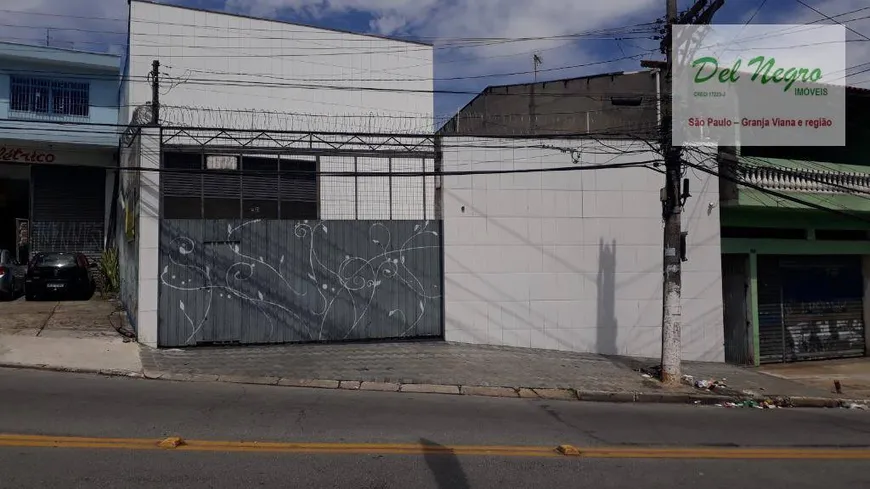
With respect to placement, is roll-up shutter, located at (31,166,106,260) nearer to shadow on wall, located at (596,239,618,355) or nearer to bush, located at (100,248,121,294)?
bush, located at (100,248,121,294)

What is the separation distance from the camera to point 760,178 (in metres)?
13.1

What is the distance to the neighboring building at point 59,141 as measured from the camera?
20.3 metres

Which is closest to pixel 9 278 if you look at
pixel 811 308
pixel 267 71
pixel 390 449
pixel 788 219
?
pixel 267 71

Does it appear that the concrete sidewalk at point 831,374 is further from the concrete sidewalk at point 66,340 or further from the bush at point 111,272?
the bush at point 111,272

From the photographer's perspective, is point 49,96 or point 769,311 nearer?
point 769,311

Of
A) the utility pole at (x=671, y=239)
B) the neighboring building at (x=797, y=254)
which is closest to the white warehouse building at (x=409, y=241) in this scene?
the utility pole at (x=671, y=239)

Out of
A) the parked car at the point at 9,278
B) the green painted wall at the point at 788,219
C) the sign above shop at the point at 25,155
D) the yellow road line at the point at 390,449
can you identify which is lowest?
the yellow road line at the point at 390,449

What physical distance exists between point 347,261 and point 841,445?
825 centimetres

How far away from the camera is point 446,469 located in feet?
17.1

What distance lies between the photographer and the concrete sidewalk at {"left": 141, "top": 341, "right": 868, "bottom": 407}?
9.36 metres

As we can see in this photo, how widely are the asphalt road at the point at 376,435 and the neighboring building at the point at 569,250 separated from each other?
3.60 meters

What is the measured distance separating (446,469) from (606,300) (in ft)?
26.6

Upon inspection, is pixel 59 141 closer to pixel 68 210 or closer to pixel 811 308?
pixel 68 210

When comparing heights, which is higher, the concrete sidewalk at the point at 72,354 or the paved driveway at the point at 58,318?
the paved driveway at the point at 58,318
